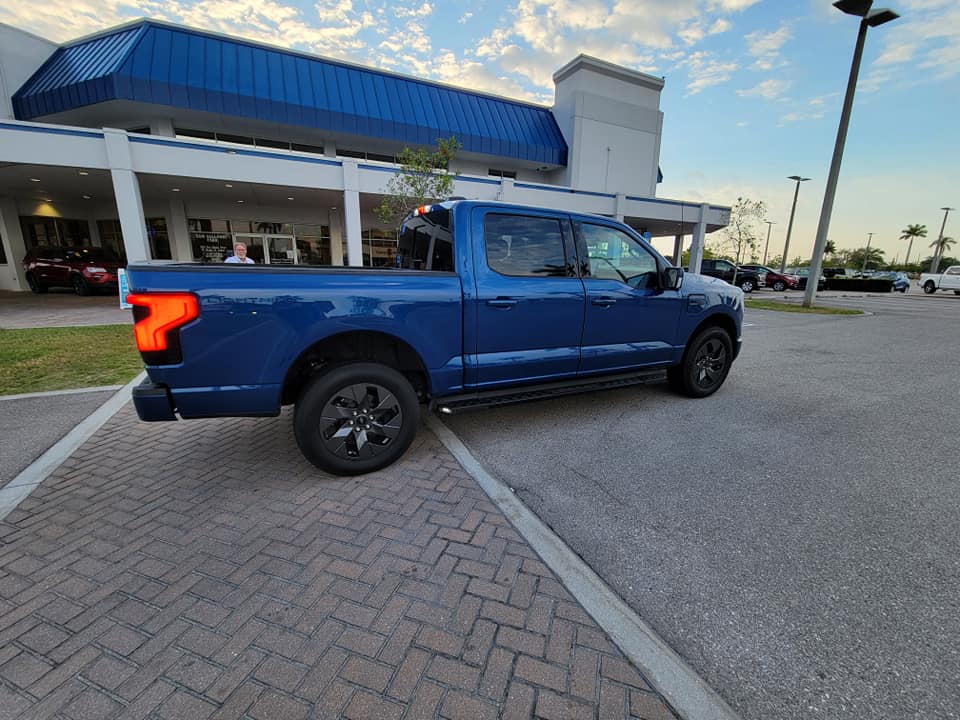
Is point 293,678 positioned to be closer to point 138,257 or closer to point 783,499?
point 783,499

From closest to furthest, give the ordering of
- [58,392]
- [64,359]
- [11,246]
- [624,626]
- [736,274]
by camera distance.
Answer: [624,626] → [58,392] → [64,359] → [11,246] → [736,274]

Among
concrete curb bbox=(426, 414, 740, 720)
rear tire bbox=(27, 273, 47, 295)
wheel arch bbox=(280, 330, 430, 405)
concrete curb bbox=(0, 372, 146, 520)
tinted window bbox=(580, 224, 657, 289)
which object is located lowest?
concrete curb bbox=(0, 372, 146, 520)

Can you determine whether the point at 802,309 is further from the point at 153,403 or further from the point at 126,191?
the point at 126,191

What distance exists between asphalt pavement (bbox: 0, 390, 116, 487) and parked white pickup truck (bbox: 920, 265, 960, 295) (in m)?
43.5

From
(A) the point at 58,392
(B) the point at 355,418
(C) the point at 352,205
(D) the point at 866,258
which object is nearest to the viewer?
(B) the point at 355,418

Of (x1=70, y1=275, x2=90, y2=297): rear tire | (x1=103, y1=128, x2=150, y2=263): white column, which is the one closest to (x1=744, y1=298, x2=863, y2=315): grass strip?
(x1=103, y1=128, x2=150, y2=263): white column

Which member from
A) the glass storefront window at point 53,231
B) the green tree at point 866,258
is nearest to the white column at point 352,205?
the glass storefront window at point 53,231

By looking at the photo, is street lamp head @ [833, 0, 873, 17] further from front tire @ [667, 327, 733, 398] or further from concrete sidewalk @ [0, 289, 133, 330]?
concrete sidewalk @ [0, 289, 133, 330]

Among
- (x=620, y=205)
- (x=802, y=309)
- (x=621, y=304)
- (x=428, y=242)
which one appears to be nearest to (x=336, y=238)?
(x=620, y=205)

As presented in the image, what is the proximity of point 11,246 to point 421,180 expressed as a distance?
741 inches

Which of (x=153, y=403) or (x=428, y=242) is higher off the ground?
(x=428, y=242)

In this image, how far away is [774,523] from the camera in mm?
2773

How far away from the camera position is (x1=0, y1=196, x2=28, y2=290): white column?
17.6 metres

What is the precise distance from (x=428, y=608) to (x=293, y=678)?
0.62 metres
